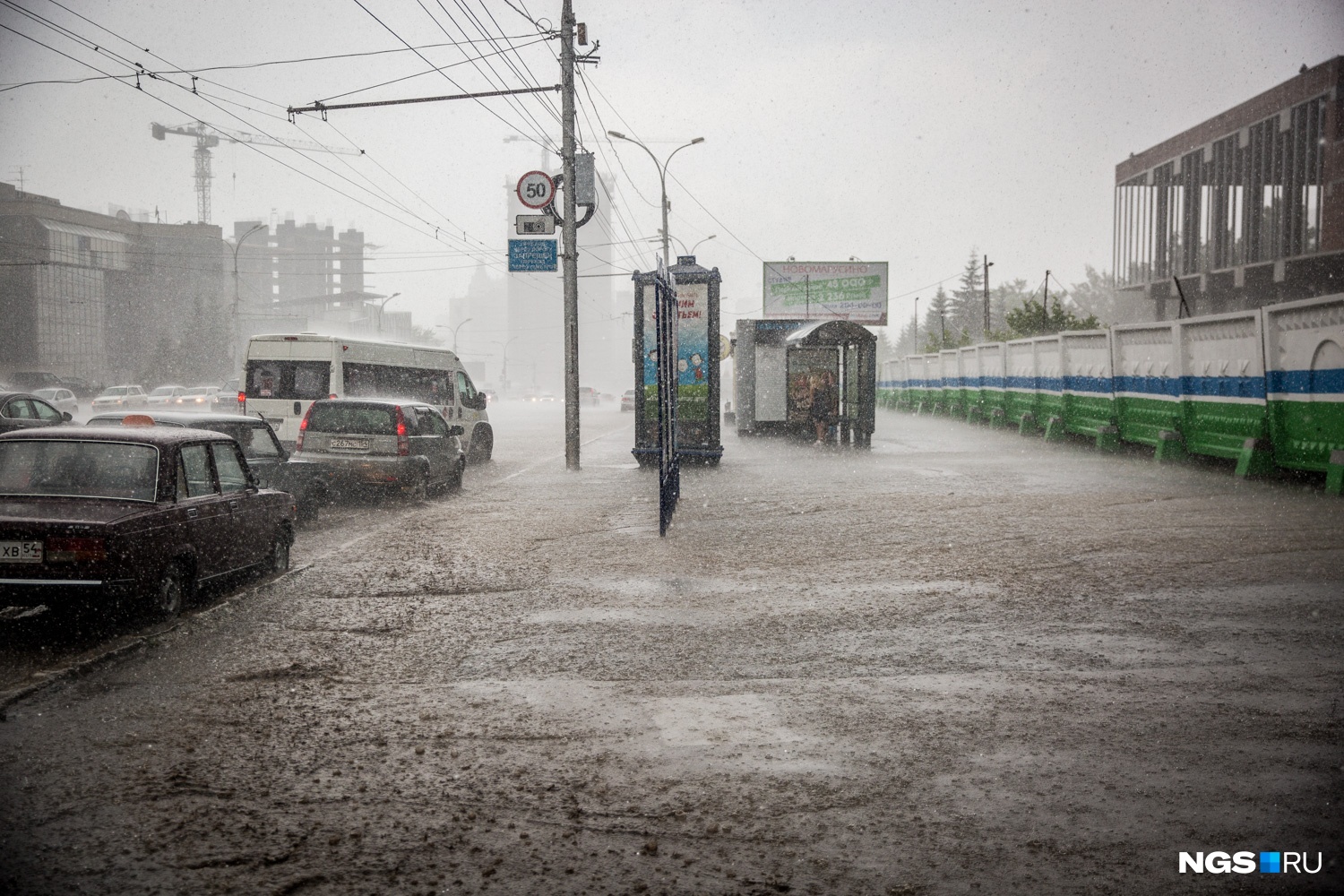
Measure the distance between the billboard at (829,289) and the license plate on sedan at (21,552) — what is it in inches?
2082

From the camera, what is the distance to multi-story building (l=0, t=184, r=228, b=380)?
69188mm

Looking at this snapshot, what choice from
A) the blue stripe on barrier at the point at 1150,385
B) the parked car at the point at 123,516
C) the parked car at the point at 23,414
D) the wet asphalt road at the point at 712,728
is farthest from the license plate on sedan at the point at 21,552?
the blue stripe on barrier at the point at 1150,385

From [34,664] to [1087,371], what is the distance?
21066mm

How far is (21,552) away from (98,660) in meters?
0.99

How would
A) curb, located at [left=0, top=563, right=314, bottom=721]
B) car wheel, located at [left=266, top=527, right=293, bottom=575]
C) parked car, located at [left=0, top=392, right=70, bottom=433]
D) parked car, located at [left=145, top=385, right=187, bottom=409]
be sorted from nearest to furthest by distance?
curb, located at [left=0, top=563, right=314, bottom=721]
car wheel, located at [left=266, top=527, right=293, bottom=575]
parked car, located at [left=0, top=392, right=70, bottom=433]
parked car, located at [left=145, top=385, right=187, bottom=409]

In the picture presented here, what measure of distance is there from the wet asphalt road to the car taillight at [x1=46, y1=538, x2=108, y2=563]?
0.66 m

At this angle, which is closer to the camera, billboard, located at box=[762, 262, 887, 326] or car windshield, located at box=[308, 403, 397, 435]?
car windshield, located at box=[308, 403, 397, 435]

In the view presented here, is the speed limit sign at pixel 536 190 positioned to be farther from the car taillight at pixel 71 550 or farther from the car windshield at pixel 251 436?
the car taillight at pixel 71 550

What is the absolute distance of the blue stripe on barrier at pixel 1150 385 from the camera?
60.7ft

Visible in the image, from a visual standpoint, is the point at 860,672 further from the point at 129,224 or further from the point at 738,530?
the point at 129,224

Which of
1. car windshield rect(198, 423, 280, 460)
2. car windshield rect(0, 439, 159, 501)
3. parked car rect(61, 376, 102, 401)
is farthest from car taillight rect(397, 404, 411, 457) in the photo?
parked car rect(61, 376, 102, 401)

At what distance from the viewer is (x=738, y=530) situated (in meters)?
11.7

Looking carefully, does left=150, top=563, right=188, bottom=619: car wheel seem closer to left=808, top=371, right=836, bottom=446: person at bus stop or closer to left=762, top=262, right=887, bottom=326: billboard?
left=808, top=371, right=836, bottom=446: person at bus stop

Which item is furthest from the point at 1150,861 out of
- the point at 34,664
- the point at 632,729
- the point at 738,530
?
the point at 738,530
